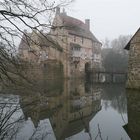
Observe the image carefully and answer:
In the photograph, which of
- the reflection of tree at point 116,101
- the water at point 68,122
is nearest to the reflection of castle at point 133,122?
the water at point 68,122

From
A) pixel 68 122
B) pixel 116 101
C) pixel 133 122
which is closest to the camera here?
pixel 133 122

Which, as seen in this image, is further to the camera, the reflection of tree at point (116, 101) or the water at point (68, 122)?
the reflection of tree at point (116, 101)

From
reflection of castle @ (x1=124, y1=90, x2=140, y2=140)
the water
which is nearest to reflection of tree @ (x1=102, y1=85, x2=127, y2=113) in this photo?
the water

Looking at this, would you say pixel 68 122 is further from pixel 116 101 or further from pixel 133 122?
pixel 116 101

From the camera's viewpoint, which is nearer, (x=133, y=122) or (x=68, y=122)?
(x=133, y=122)

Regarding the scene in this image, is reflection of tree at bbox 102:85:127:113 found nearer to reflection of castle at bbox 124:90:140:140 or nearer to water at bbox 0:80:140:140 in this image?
water at bbox 0:80:140:140

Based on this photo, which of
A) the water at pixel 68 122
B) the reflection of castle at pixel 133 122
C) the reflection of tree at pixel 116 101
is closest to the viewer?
the water at pixel 68 122

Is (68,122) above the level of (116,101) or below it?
below

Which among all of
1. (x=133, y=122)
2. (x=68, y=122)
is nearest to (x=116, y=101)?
(x=68, y=122)

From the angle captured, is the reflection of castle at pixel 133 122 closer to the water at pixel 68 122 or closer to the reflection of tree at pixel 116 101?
the water at pixel 68 122

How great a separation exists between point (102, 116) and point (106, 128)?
287 cm

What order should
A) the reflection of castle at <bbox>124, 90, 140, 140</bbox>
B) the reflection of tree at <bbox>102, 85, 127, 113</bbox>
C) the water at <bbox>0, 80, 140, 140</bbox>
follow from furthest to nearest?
the reflection of tree at <bbox>102, 85, 127, 113</bbox> → the reflection of castle at <bbox>124, 90, 140, 140</bbox> → the water at <bbox>0, 80, 140, 140</bbox>

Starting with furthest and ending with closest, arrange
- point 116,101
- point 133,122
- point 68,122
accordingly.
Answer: point 116,101
point 68,122
point 133,122

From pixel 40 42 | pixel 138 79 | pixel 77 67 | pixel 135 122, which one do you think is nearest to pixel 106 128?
pixel 135 122
